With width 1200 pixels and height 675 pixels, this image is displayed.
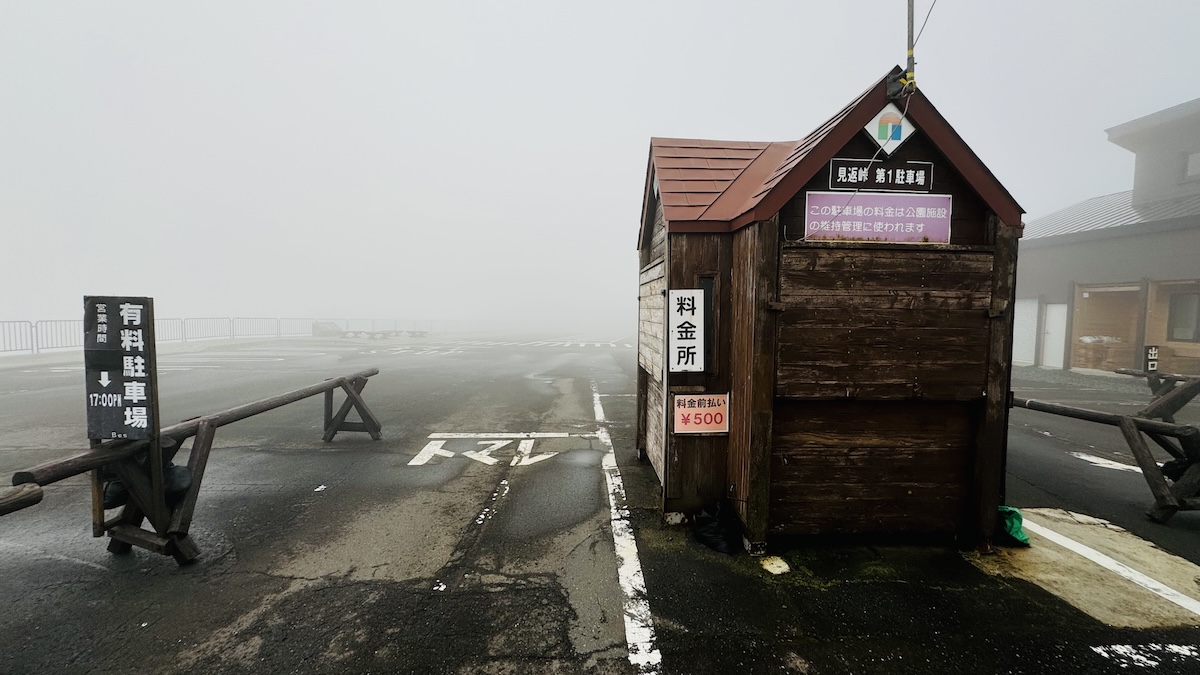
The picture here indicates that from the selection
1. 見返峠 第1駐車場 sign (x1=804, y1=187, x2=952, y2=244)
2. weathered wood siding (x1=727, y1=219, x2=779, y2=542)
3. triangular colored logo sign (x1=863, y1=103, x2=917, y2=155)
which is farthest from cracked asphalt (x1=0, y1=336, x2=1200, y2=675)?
triangular colored logo sign (x1=863, y1=103, x2=917, y2=155)

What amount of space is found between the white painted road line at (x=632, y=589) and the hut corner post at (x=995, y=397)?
10.6ft

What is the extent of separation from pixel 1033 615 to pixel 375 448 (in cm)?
834

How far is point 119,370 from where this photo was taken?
13.0 feet

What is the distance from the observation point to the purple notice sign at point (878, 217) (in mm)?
4223

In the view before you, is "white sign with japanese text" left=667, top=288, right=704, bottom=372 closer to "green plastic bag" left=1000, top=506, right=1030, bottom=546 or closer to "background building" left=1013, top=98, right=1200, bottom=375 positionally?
"green plastic bag" left=1000, top=506, right=1030, bottom=546

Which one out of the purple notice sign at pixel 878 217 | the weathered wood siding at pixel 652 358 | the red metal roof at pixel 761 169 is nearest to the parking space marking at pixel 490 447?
the weathered wood siding at pixel 652 358

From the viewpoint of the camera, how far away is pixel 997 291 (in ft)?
13.6

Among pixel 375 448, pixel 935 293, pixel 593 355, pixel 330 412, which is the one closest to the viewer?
pixel 935 293

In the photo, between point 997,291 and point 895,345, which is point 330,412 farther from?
point 997,291

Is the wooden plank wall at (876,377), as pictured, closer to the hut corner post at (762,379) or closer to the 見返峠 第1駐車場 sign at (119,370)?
the hut corner post at (762,379)

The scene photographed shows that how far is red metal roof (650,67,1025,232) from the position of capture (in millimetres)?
4012

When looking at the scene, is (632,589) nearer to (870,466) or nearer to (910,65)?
(870,466)

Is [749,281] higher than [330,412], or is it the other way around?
[749,281]

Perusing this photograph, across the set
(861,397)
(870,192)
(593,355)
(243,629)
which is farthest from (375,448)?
(593,355)
